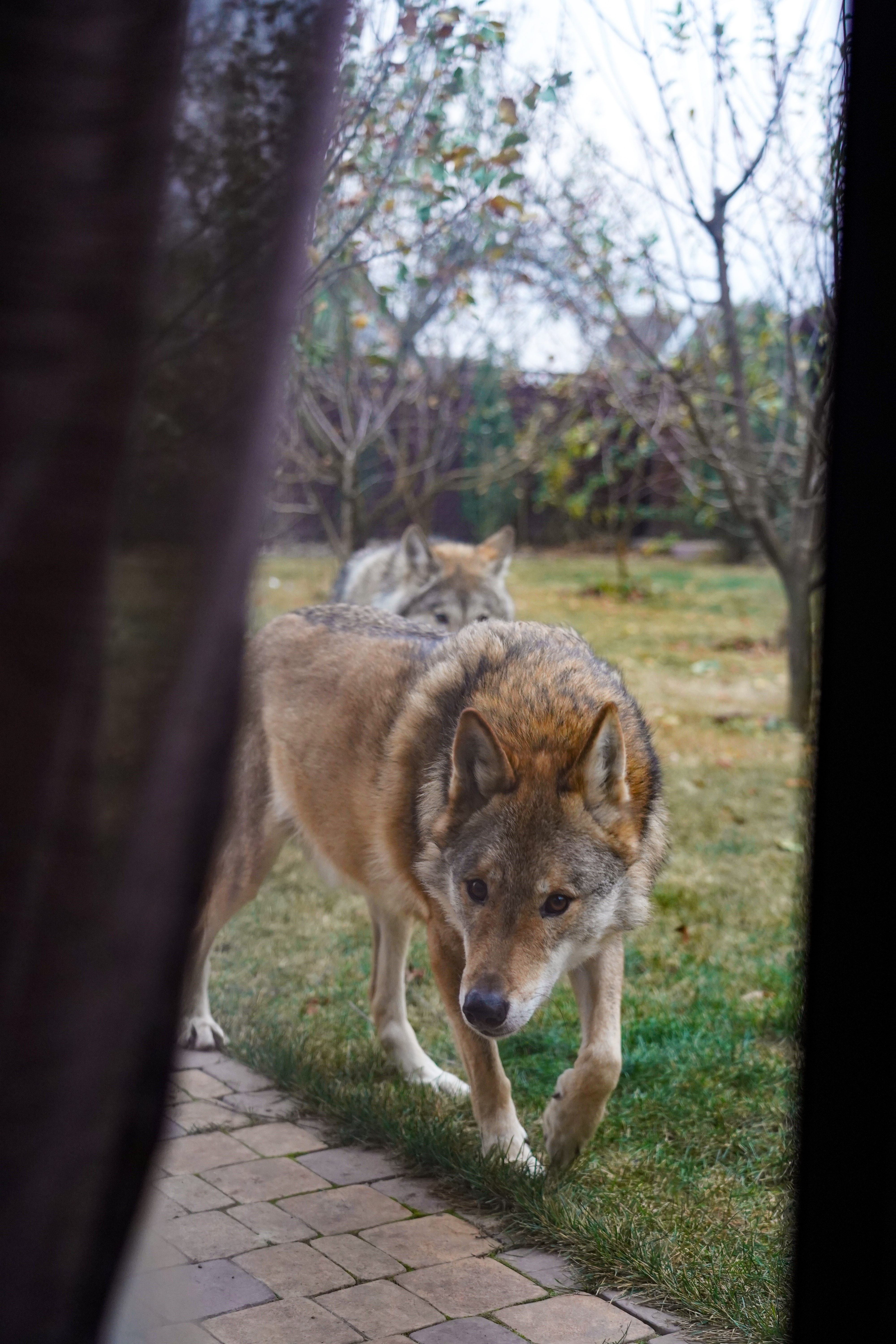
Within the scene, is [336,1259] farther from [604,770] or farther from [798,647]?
[798,647]

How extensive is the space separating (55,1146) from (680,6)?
18.3ft

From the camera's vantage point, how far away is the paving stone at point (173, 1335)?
151 centimetres

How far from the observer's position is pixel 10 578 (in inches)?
46.6

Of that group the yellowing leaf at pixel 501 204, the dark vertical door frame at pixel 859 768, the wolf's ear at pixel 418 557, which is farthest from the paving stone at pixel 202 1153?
the wolf's ear at pixel 418 557

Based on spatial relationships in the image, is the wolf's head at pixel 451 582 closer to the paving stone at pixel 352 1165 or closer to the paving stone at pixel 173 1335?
the paving stone at pixel 352 1165

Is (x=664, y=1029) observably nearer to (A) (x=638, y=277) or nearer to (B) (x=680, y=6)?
(B) (x=680, y=6)

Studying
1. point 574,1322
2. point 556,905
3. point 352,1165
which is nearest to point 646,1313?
point 574,1322

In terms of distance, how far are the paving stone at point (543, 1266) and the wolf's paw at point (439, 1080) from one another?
0.95 m

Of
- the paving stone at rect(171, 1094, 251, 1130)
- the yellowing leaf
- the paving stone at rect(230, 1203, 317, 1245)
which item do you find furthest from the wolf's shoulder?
the paving stone at rect(230, 1203, 317, 1245)

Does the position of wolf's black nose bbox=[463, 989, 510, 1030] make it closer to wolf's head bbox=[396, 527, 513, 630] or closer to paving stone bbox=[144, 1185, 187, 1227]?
paving stone bbox=[144, 1185, 187, 1227]

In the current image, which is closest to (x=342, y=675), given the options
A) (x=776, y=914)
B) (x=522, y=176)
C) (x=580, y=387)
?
(x=522, y=176)

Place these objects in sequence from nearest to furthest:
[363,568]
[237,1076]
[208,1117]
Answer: [208,1117], [237,1076], [363,568]

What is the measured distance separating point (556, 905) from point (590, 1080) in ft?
1.74

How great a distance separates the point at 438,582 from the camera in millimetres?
7898
